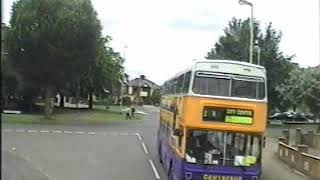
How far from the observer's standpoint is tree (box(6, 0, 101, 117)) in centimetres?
5197

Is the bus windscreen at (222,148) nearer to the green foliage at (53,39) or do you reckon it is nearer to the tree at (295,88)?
the tree at (295,88)

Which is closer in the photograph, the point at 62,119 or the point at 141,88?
the point at 62,119

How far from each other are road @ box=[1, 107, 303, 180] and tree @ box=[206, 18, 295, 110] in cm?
2227

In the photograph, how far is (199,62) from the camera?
17172 millimetres

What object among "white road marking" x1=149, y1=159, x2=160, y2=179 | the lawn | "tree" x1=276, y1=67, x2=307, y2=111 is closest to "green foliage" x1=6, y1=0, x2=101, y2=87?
the lawn

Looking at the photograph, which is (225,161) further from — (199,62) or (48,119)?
(48,119)

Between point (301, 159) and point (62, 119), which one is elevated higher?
point (62, 119)

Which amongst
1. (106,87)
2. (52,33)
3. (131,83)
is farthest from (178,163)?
(131,83)

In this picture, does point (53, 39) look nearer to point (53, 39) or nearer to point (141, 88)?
point (53, 39)

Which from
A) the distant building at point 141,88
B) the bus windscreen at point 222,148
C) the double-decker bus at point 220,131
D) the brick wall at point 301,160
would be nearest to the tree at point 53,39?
the brick wall at point 301,160

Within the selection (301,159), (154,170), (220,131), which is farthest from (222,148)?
(301,159)

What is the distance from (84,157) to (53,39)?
86.3 feet

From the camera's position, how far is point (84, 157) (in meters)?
27.2

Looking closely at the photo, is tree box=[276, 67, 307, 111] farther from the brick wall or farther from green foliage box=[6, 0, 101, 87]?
the brick wall
